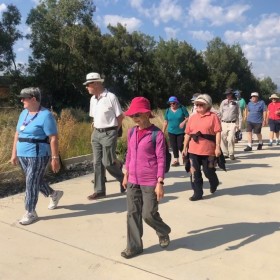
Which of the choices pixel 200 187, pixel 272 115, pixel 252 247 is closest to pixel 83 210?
pixel 200 187

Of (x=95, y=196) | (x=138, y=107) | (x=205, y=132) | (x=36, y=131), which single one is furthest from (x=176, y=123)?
(x=138, y=107)

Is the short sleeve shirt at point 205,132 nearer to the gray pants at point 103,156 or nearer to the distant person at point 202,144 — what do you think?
the distant person at point 202,144

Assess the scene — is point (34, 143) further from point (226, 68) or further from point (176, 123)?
point (226, 68)

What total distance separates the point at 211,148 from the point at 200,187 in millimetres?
605

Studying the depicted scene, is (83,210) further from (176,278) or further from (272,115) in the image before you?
(272,115)

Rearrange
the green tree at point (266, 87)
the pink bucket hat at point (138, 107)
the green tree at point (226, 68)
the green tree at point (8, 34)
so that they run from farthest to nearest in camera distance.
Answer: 1. the green tree at point (266, 87)
2. the green tree at point (226, 68)
3. the green tree at point (8, 34)
4. the pink bucket hat at point (138, 107)

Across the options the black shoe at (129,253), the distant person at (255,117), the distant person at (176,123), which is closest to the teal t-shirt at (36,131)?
the black shoe at (129,253)

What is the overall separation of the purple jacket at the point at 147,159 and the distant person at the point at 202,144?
2.32 metres

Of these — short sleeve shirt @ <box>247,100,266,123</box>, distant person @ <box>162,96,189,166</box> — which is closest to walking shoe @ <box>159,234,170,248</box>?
distant person @ <box>162,96,189,166</box>

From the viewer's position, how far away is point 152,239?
184 inches

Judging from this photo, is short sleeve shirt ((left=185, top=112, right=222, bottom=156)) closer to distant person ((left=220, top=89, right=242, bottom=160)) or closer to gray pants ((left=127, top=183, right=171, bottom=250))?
gray pants ((left=127, top=183, right=171, bottom=250))

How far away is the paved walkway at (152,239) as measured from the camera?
3.88 metres

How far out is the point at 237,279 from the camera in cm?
369

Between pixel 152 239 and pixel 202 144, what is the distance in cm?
213
